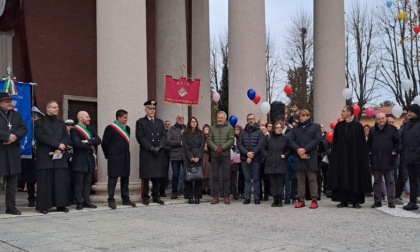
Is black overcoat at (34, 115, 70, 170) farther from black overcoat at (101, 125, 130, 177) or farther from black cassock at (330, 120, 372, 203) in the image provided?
black cassock at (330, 120, 372, 203)

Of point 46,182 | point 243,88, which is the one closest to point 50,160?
point 46,182

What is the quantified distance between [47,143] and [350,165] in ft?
19.3

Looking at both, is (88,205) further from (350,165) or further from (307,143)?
A: (350,165)

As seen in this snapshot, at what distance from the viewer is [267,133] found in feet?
40.1

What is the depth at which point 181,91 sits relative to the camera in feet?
44.3

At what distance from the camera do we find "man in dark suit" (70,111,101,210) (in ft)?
33.3

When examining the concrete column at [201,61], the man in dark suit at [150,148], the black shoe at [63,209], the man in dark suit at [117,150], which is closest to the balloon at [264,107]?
the man in dark suit at [150,148]

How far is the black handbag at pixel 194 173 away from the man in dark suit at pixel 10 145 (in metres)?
3.50

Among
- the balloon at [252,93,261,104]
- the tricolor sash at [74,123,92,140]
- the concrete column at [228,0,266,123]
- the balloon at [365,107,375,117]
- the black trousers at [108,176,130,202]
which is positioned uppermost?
the concrete column at [228,0,266,123]

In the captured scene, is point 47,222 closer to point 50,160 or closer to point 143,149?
point 50,160

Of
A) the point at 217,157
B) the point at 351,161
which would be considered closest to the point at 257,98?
the point at 217,157

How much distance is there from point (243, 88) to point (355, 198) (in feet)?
14.0

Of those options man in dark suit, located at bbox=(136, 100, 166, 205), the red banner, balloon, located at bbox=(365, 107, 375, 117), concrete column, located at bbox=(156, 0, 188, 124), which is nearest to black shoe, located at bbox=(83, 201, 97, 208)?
man in dark suit, located at bbox=(136, 100, 166, 205)

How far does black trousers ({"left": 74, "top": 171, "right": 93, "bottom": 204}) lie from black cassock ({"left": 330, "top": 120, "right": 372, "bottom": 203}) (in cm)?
486
